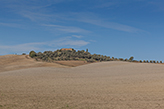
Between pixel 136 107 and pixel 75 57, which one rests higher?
pixel 75 57

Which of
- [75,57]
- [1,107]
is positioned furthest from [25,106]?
[75,57]

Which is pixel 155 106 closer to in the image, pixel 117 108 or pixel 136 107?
pixel 136 107

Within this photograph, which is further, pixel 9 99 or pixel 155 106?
pixel 9 99

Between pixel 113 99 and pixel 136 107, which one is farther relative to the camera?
pixel 113 99

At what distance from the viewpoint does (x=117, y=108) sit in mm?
10312

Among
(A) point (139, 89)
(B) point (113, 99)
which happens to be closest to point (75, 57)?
(A) point (139, 89)

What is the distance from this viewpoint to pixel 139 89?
16.0 m

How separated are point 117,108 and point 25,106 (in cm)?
491

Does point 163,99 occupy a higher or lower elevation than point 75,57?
lower

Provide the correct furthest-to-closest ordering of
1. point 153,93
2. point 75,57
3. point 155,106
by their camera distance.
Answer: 1. point 75,57
2. point 153,93
3. point 155,106

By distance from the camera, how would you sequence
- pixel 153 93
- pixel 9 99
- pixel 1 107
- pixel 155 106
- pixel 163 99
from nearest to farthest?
1. pixel 1 107
2. pixel 155 106
3. pixel 9 99
4. pixel 163 99
5. pixel 153 93

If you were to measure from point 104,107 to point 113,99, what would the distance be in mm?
2103

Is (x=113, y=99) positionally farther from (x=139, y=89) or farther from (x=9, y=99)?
(x=9, y=99)

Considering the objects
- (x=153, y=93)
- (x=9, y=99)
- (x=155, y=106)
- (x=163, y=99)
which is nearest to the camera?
(x=155, y=106)
